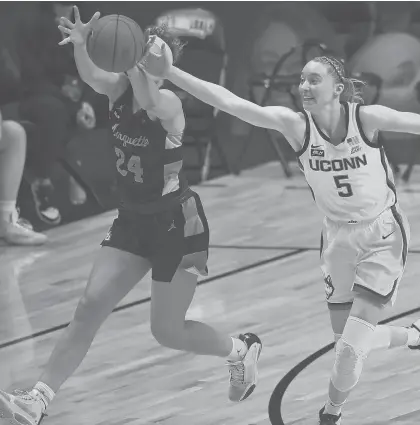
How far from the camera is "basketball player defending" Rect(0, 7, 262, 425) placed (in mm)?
5082

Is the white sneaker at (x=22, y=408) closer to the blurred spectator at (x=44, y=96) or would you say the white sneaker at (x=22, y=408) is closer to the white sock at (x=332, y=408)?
the white sock at (x=332, y=408)

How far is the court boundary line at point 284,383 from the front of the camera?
5.40 m

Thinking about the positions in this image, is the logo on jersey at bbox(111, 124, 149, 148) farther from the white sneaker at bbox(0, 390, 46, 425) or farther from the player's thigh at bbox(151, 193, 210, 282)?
the white sneaker at bbox(0, 390, 46, 425)

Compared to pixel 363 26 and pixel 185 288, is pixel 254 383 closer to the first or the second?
pixel 185 288

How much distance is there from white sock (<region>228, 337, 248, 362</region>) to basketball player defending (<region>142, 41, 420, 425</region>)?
521 millimetres

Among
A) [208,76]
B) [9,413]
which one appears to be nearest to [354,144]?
[9,413]

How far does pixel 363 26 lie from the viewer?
11.3m

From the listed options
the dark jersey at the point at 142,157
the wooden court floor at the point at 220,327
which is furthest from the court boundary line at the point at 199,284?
the dark jersey at the point at 142,157

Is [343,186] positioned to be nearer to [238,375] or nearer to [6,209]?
[238,375]

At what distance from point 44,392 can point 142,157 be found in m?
1.02

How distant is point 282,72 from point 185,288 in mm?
6047

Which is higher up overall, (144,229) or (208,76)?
(144,229)

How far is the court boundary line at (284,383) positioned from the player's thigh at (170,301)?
59cm

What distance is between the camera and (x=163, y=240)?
5.21 meters
